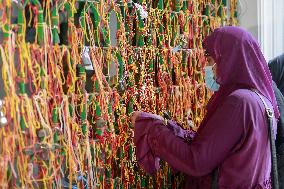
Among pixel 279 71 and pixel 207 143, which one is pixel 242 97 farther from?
pixel 279 71

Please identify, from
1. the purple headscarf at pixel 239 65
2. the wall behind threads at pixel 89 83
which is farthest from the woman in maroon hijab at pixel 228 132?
the wall behind threads at pixel 89 83

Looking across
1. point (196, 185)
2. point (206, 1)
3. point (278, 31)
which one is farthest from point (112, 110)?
point (278, 31)

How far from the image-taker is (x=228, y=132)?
4.16 ft

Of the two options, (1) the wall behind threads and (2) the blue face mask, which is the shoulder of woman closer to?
(2) the blue face mask

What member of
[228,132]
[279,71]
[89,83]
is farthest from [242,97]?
[279,71]

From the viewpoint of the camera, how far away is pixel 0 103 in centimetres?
114

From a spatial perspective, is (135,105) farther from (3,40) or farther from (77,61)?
(3,40)

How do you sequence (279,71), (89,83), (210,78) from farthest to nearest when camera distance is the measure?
(279,71), (210,78), (89,83)

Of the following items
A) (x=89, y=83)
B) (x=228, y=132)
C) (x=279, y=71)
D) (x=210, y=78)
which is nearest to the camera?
(x=228, y=132)

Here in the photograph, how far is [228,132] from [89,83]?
17.9 inches

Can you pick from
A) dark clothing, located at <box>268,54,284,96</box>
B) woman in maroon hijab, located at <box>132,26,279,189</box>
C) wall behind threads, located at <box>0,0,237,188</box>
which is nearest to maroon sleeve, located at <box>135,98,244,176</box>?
woman in maroon hijab, located at <box>132,26,279,189</box>

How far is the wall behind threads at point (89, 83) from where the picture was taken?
1.19 meters

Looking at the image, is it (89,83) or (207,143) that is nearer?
(207,143)

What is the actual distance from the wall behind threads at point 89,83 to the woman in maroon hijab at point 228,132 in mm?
124
